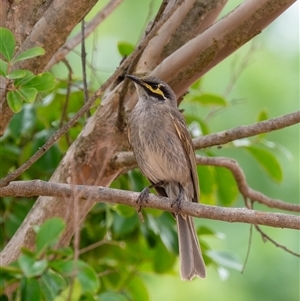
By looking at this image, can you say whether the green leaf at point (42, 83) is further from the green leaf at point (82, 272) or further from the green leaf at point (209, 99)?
the green leaf at point (209, 99)

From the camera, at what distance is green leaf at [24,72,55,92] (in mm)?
3004

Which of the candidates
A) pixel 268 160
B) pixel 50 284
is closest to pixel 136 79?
pixel 268 160

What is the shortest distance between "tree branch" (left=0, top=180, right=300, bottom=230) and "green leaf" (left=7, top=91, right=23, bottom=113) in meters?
0.37

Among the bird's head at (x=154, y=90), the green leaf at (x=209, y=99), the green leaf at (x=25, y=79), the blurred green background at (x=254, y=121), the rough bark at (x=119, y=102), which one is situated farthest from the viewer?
the blurred green background at (x=254, y=121)

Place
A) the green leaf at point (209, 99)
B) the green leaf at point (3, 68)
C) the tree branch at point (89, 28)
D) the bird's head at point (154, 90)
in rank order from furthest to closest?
the green leaf at point (209, 99) < the tree branch at point (89, 28) < the bird's head at point (154, 90) < the green leaf at point (3, 68)

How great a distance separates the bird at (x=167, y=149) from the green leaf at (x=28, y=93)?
1187 mm

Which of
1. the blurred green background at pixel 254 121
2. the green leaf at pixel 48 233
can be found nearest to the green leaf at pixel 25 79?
the green leaf at pixel 48 233

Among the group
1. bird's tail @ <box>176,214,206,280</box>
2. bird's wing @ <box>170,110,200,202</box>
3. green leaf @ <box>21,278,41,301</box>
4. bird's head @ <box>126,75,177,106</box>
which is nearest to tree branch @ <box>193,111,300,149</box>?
bird's wing @ <box>170,110,200,202</box>

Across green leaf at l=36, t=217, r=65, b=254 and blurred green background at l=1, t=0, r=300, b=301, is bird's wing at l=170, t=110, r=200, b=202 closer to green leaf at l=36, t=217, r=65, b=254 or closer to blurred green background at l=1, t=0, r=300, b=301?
green leaf at l=36, t=217, r=65, b=254

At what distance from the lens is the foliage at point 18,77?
9.44 ft

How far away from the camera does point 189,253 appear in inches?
164

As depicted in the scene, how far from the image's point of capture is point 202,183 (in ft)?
14.7

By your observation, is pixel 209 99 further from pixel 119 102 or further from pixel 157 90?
pixel 119 102

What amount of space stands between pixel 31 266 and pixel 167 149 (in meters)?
2.07
